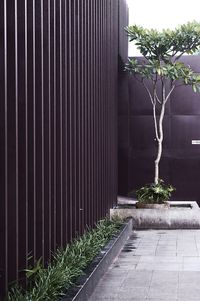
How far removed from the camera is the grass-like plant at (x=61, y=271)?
5.25 m

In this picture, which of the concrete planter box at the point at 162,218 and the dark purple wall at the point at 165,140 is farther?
the dark purple wall at the point at 165,140

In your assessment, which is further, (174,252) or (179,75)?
(179,75)

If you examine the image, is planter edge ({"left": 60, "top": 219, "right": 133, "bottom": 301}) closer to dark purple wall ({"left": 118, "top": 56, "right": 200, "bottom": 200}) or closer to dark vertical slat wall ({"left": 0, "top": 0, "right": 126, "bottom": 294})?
dark vertical slat wall ({"left": 0, "top": 0, "right": 126, "bottom": 294})

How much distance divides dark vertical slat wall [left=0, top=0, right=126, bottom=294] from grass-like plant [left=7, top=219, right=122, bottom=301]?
0.47ft

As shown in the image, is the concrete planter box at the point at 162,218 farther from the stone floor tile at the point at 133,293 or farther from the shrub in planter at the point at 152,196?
the stone floor tile at the point at 133,293

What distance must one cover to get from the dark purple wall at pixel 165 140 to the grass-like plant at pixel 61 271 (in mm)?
7034

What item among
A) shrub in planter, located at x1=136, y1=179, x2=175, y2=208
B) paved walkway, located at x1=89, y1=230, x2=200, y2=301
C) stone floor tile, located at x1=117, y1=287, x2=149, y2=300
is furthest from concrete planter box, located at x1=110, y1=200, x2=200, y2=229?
stone floor tile, located at x1=117, y1=287, x2=149, y2=300

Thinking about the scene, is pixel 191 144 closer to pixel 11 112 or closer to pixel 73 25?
pixel 73 25

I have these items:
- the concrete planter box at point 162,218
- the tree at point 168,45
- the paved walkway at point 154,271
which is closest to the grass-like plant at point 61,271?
the paved walkway at point 154,271

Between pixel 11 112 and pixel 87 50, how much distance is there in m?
4.44

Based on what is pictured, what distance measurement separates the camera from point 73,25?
8.29 metres

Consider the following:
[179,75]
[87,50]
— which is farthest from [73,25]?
[179,75]

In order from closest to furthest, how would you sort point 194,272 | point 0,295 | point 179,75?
point 0,295, point 194,272, point 179,75

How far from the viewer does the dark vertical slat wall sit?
17.1 feet
